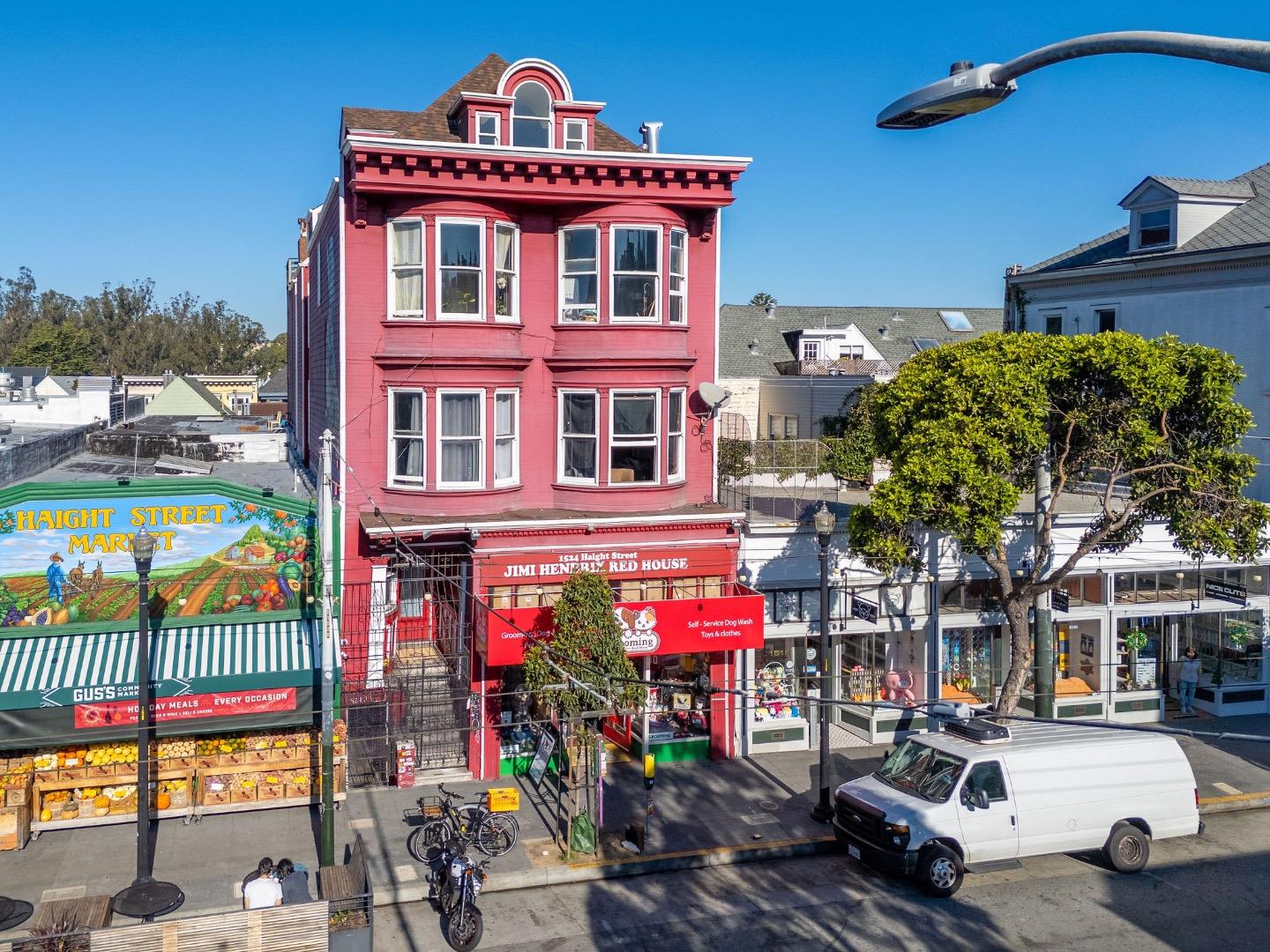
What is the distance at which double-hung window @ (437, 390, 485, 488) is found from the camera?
2184 centimetres

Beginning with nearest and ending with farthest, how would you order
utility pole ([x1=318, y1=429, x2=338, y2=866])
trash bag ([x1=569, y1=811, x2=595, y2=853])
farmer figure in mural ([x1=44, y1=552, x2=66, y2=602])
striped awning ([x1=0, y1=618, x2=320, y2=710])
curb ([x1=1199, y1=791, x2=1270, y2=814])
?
utility pole ([x1=318, y1=429, x2=338, y2=866]) < trash bag ([x1=569, y1=811, x2=595, y2=853]) < striped awning ([x1=0, y1=618, x2=320, y2=710]) < farmer figure in mural ([x1=44, y1=552, x2=66, y2=602]) < curb ([x1=1199, y1=791, x2=1270, y2=814])

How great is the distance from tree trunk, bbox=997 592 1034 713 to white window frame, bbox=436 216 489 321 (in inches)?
438

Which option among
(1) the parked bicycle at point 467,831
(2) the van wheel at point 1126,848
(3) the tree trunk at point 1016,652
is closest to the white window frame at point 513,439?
(1) the parked bicycle at point 467,831

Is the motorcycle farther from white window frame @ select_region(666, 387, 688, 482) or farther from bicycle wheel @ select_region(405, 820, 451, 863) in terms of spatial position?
white window frame @ select_region(666, 387, 688, 482)

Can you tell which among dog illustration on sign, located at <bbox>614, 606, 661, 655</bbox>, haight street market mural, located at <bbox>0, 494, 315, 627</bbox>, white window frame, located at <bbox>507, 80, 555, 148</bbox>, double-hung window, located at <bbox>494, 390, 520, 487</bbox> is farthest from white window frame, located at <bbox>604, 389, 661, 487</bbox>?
haight street market mural, located at <bbox>0, 494, 315, 627</bbox>

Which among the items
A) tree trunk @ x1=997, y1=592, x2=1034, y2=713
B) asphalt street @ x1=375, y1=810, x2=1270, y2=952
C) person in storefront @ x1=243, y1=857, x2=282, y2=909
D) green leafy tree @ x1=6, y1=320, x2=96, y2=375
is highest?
green leafy tree @ x1=6, y1=320, x2=96, y2=375

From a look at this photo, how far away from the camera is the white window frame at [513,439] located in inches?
877

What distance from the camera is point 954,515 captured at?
19.7 metres

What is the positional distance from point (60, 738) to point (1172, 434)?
19.5 m

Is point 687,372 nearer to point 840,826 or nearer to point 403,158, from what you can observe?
point 403,158

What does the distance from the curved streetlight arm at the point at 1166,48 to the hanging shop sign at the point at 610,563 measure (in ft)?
53.9

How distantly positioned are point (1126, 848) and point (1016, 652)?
14.0 feet

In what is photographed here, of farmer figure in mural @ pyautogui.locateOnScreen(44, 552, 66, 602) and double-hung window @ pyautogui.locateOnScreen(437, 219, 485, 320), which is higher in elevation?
double-hung window @ pyautogui.locateOnScreen(437, 219, 485, 320)

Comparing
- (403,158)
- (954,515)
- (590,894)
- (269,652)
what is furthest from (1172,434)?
(269,652)
